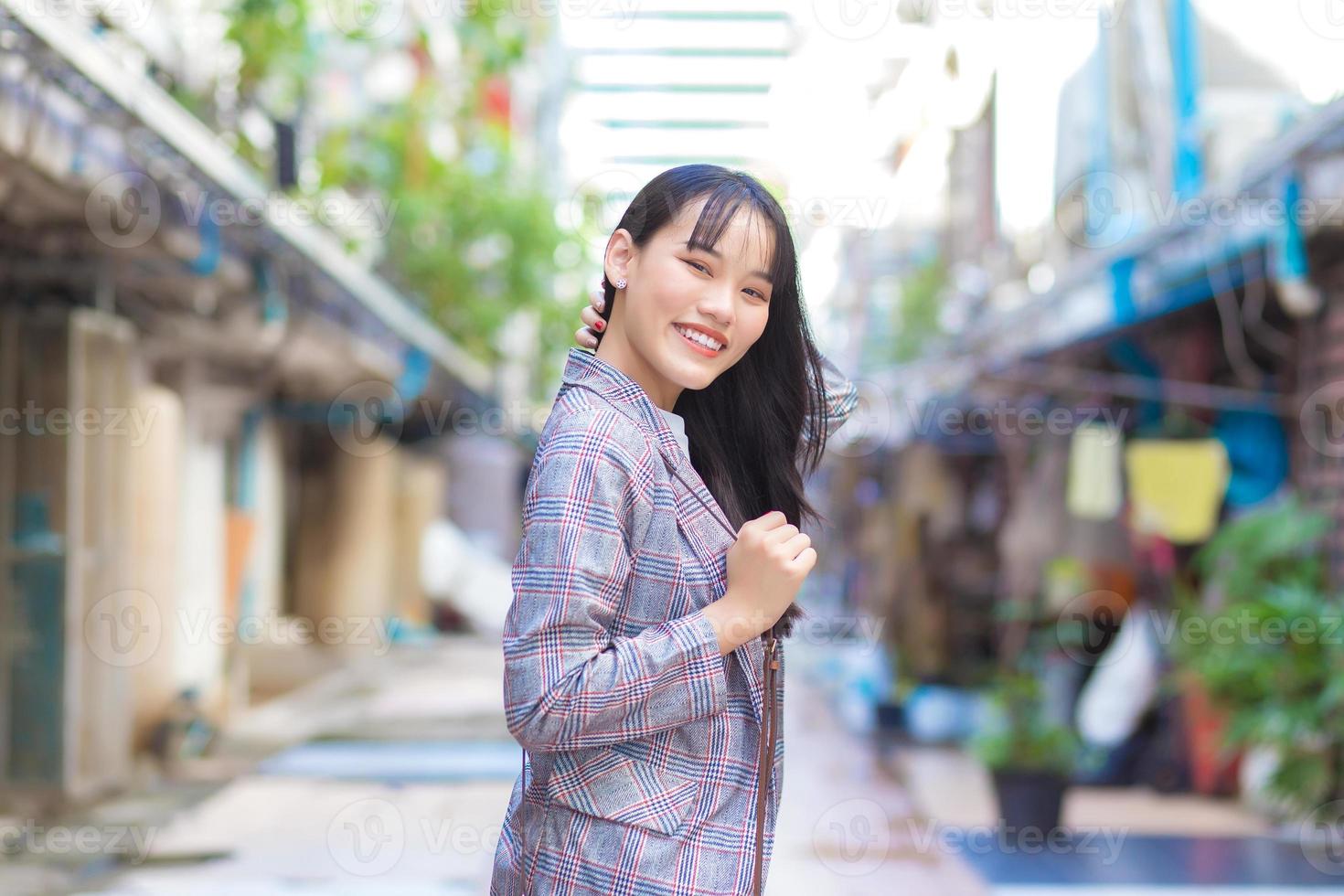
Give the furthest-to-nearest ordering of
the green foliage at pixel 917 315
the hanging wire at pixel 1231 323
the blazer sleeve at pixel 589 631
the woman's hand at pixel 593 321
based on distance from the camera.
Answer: the green foliage at pixel 917 315 < the hanging wire at pixel 1231 323 < the woman's hand at pixel 593 321 < the blazer sleeve at pixel 589 631

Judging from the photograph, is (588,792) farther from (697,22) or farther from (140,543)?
(697,22)

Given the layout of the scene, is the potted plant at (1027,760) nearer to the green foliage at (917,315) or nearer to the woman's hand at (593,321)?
the woman's hand at (593,321)

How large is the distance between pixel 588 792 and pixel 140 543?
6.95 meters

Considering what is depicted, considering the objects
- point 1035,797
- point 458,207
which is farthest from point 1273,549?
point 458,207

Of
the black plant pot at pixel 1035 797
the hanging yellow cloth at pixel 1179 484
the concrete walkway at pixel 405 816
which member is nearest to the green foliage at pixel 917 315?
the concrete walkway at pixel 405 816

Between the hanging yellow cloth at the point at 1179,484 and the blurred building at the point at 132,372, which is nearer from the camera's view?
the blurred building at the point at 132,372

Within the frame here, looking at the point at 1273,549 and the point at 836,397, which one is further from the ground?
the point at 836,397

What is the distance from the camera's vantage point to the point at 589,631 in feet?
4.67

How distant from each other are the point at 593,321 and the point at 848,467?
39.8ft

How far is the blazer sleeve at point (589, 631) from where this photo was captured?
140 centimetres

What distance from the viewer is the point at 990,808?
741 centimetres

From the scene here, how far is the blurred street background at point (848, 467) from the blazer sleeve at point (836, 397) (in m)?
0.74

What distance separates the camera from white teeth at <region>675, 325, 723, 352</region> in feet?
5.22

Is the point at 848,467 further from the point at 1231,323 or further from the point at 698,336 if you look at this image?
the point at 698,336
